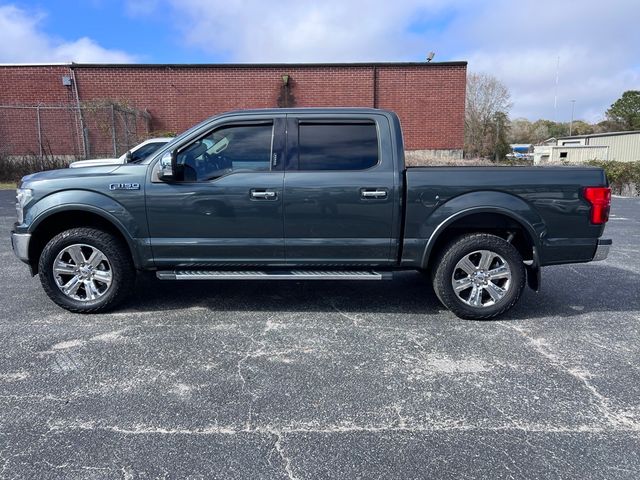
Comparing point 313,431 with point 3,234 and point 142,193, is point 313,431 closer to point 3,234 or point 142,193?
point 142,193

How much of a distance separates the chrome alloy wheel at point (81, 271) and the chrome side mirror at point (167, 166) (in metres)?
1.02

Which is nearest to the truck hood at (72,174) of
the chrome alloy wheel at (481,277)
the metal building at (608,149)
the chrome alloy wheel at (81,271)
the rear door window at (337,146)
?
the chrome alloy wheel at (81,271)

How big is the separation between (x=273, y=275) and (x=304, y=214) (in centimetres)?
66

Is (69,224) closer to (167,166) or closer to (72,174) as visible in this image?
(72,174)

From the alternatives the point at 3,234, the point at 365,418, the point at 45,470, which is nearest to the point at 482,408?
the point at 365,418

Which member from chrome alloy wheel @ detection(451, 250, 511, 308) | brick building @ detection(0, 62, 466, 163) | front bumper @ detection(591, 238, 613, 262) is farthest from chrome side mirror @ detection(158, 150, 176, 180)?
brick building @ detection(0, 62, 466, 163)

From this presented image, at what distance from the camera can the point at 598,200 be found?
411cm

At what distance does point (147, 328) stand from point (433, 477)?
9.51ft

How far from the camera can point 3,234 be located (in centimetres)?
847

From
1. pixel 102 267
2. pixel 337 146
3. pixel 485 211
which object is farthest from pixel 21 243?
pixel 485 211

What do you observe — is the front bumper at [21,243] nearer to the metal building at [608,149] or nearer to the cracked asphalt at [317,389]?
the cracked asphalt at [317,389]

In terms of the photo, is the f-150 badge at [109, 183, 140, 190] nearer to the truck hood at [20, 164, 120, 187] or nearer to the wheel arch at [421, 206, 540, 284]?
the truck hood at [20, 164, 120, 187]

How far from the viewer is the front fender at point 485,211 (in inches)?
164

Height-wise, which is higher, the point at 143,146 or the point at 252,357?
the point at 143,146
